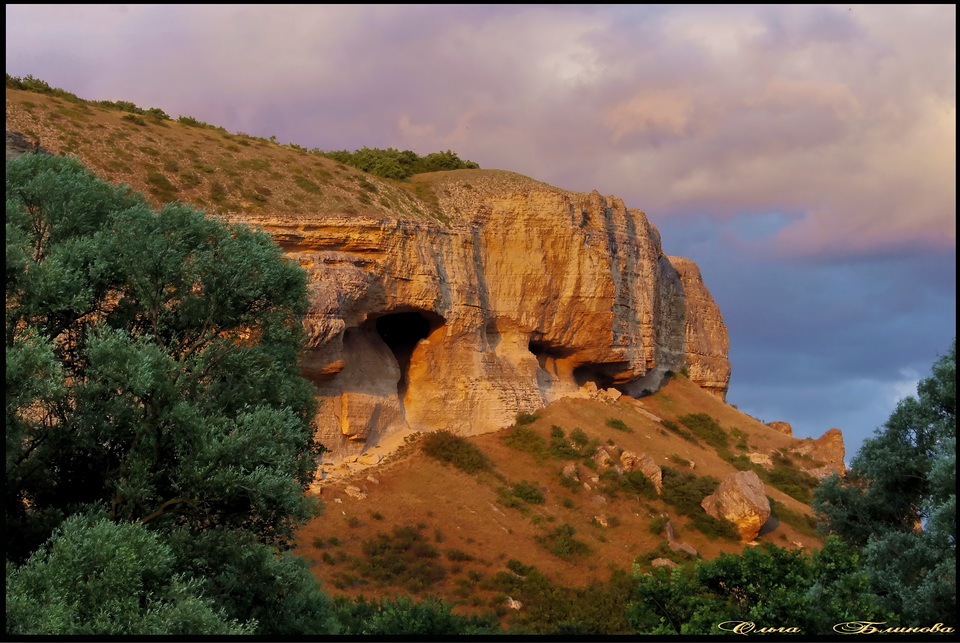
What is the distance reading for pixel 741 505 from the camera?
33.4 m

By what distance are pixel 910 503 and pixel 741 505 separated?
1930cm

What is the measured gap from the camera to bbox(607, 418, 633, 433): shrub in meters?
39.5

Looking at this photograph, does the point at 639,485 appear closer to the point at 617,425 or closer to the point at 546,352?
the point at 617,425

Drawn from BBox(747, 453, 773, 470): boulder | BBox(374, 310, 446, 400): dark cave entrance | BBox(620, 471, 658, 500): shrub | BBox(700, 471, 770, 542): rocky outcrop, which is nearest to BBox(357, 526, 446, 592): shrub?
BBox(374, 310, 446, 400): dark cave entrance

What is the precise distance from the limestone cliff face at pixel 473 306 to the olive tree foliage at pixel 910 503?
18.5 m

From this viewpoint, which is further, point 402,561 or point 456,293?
point 456,293

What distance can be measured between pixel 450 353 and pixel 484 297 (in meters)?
3.52

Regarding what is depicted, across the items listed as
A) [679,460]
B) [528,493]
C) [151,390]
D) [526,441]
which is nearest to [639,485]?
[679,460]

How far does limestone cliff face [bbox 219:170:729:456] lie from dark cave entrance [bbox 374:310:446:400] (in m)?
0.05

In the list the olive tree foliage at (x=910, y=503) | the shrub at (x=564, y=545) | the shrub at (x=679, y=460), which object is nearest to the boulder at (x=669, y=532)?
the shrub at (x=564, y=545)

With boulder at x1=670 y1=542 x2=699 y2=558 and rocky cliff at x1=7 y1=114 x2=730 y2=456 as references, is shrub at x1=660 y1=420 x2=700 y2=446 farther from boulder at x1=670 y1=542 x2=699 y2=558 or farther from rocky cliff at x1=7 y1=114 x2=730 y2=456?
boulder at x1=670 y1=542 x2=699 y2=558

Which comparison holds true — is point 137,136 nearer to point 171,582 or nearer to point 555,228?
point 555,228

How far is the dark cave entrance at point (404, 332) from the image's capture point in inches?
Answer: 1405

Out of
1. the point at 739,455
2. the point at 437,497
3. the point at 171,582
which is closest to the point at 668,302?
the point at 739,455
